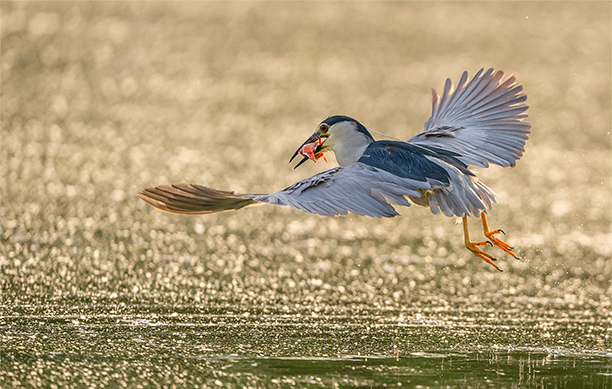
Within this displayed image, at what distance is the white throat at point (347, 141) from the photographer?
18.0ft

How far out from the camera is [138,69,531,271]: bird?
4.30 m

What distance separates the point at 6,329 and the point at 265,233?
2.95 metres

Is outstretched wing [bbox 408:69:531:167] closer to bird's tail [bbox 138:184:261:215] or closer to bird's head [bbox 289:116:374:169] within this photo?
bird's head [bbox 289:116:374:169]

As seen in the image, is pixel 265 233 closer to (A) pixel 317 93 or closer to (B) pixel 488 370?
(B) pixel 488 370

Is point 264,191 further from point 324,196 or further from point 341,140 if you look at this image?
point 324,196

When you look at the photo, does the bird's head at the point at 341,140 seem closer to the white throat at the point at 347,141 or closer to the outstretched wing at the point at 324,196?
the white throat at the point at 347,141

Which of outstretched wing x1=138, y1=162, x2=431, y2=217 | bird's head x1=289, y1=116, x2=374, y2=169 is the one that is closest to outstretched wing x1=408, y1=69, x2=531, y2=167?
bird's head x1=289, y1=116, x2=374, y2=169

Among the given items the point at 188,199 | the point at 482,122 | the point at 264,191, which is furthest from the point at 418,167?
the point at 264,191

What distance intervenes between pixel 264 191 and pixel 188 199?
3.81 m

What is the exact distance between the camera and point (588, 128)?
1034cm

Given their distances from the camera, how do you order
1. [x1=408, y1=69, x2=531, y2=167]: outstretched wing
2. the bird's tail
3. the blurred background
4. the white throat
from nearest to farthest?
the bird's tail → the blurred background → the white throat → [x1=408, y1=69, x2=531, y2=167]: outstretched wing

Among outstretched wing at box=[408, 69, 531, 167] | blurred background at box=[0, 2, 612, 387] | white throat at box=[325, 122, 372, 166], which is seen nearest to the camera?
blurred background at box=[0, 2, 612, 387]

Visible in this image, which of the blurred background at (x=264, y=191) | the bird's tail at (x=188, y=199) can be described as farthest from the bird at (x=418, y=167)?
the blurred background at (x=264, y=191)

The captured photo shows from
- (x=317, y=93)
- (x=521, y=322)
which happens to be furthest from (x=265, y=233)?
(x=317, y=93)
